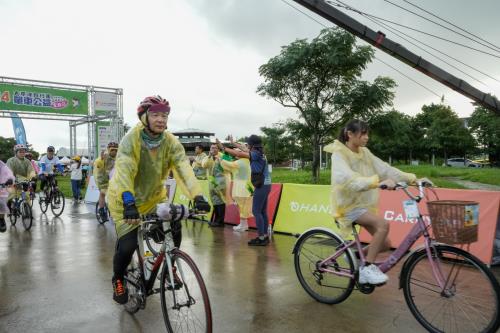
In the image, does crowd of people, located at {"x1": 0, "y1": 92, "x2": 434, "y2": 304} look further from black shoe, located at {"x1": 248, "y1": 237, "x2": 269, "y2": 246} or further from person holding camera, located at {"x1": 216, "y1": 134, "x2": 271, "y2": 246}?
black shoe, located at {"x1": 248, "y1": 237, "x2": 269, "y2": 246}

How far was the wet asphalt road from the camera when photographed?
12.5 feet

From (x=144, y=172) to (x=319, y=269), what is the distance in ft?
6.78

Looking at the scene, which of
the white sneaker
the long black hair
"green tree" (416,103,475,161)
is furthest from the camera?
"green tree" (416,103,475,161)

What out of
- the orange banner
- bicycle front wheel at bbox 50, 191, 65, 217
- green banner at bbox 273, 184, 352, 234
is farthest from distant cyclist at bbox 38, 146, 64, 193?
the orange banner

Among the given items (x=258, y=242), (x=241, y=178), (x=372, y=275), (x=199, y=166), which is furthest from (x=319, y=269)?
(x=199, y=166)

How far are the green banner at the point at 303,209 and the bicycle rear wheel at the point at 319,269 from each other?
3.26 m

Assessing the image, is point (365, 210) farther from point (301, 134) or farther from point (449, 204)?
point (301, 134)

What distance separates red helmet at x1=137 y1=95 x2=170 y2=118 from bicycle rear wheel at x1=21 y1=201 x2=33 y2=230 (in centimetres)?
722

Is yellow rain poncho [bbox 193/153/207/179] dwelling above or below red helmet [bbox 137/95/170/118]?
below

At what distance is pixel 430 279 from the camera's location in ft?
11.5

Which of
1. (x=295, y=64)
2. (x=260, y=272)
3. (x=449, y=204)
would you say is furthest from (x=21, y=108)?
(x=449, y=204)

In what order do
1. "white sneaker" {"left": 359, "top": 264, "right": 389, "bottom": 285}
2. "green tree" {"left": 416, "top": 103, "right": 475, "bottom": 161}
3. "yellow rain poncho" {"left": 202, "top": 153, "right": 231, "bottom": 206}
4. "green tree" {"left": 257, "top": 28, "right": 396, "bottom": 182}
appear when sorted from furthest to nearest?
"green tree" {"left": 416, "top": 103, "right": 475, "bottom": 161} → "green tree" {"left": 257, "top": 28, "right": 396, "bottom": 182} → "yellow rain poncho" {"left": 202, "top": 153, "right": 231, "bottom": 206} → "white sneaker" {"left": 359, "top": 264, "right": 389, "bottom": 285}

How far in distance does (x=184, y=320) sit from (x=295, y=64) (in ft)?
48.7

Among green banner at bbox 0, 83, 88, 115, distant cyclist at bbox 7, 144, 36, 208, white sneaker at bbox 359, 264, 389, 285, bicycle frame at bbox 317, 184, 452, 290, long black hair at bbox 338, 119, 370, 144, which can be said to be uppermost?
green banner at bbox 0, 83, 88, 115
